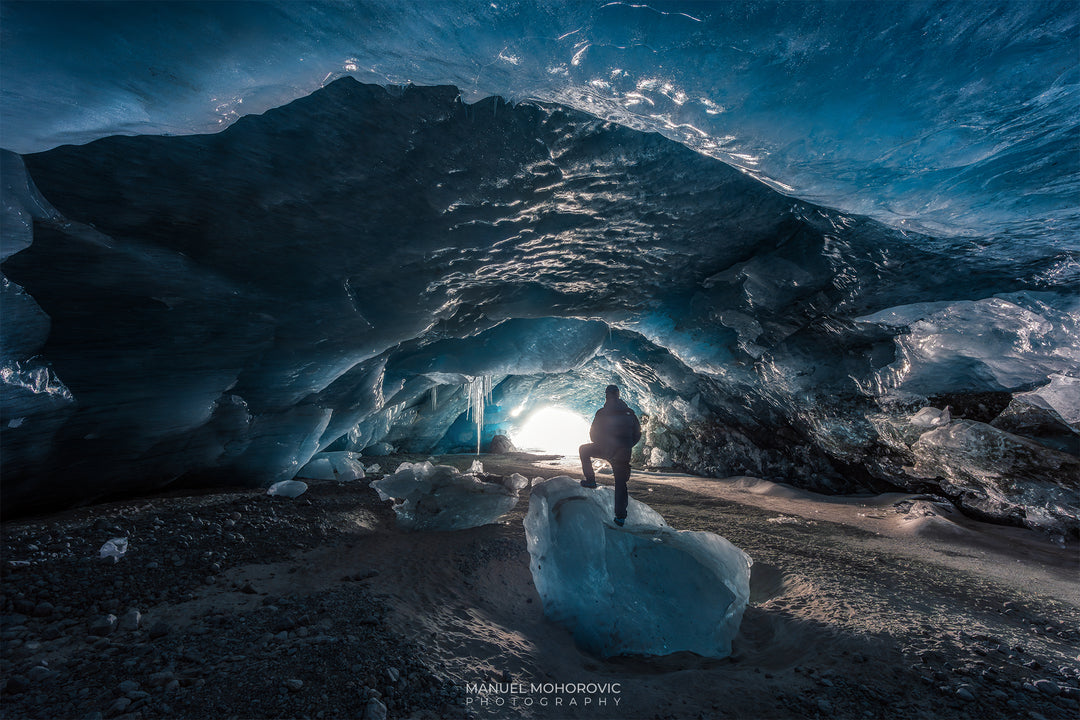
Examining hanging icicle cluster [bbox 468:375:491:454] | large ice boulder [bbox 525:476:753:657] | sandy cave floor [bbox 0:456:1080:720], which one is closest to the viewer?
sandy cave floor [bbox 0:456:1080:720]

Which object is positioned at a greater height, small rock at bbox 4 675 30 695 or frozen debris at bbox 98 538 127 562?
small rock at bbox 4 675 30 695

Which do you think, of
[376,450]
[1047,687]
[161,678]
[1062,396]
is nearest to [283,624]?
[161,678]

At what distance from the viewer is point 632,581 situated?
10.2ft

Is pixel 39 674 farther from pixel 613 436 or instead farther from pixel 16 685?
pixel 613 436

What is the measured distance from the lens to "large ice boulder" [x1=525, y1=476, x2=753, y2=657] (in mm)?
2887

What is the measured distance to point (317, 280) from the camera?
490 centimetres

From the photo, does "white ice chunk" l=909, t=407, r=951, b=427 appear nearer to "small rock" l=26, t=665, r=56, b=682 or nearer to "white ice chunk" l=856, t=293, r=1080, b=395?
"white ice chunk" l=856, t=293, r=1080, b=395

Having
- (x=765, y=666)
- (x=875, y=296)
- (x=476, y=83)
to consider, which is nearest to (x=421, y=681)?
(x=765, y=666)

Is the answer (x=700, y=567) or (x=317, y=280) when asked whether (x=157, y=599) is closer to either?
(x=317, y=280)

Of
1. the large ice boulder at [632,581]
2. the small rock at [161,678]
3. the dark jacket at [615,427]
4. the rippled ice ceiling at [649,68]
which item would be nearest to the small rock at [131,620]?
the small rock at [161,678]

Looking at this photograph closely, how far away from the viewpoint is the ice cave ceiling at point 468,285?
341cm

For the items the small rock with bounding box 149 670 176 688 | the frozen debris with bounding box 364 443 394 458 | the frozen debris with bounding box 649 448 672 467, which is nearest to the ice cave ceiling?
the small rock with bounding box 149 670 176 688

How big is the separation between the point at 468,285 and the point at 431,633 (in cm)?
523

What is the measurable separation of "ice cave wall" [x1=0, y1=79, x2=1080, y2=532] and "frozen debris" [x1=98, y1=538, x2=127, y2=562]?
1686 mm
